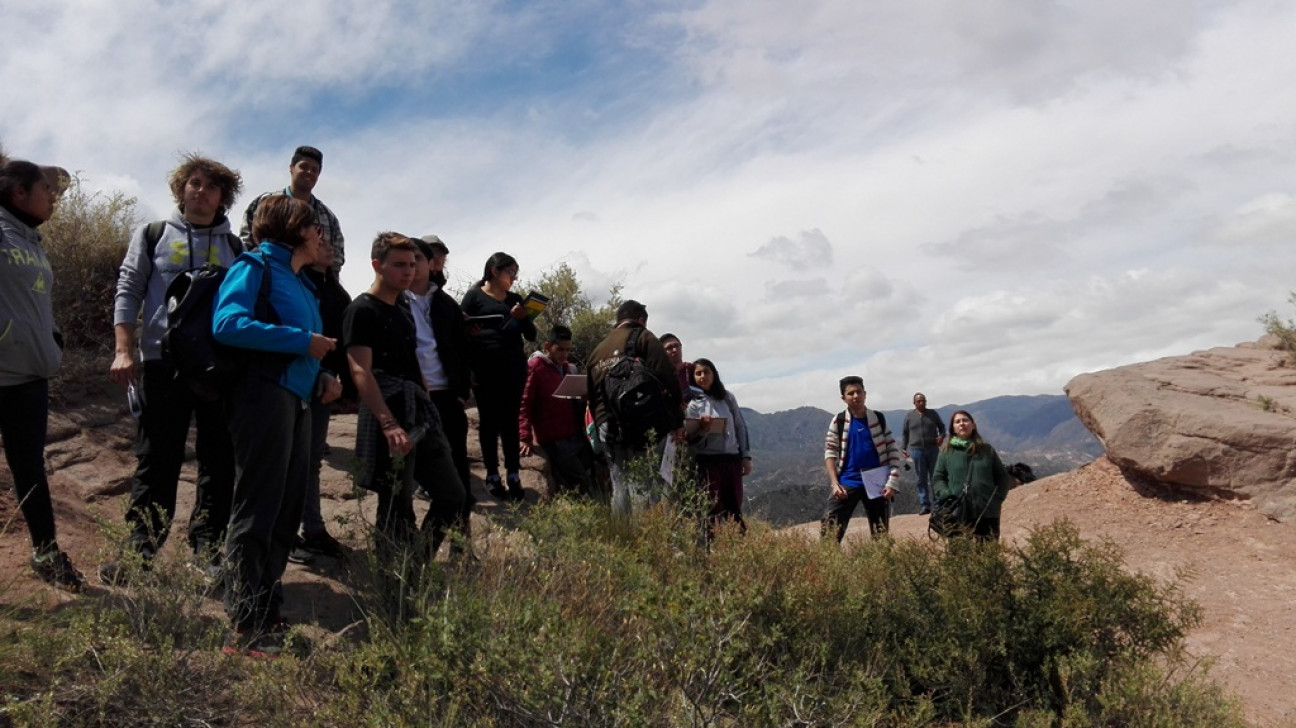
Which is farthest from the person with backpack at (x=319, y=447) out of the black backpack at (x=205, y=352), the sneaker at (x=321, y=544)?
the black backpack at (x=205, y=352)

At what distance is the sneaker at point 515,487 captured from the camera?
21.9 ft

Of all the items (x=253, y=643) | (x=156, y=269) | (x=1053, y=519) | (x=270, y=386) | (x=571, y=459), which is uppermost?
(x=156, y=269)

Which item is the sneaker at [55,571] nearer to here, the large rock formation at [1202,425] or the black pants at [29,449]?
the black pants at [29,449]

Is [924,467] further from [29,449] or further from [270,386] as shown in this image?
[29,449]

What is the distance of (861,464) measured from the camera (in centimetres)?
710

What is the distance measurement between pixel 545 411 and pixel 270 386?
346 centimetres

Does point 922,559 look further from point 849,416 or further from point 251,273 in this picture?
point 251,273

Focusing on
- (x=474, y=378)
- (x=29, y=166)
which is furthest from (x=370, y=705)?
(x=474, y=378)

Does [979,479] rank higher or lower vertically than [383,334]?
lower

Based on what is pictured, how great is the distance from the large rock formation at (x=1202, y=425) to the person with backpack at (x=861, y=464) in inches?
187

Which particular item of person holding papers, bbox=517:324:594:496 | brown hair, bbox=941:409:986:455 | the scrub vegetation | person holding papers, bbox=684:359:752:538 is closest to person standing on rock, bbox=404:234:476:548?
the scrub vegetation

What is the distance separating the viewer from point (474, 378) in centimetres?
664

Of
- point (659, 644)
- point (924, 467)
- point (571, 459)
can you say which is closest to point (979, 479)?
point (571, 459)

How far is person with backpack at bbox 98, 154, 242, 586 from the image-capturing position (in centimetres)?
402
